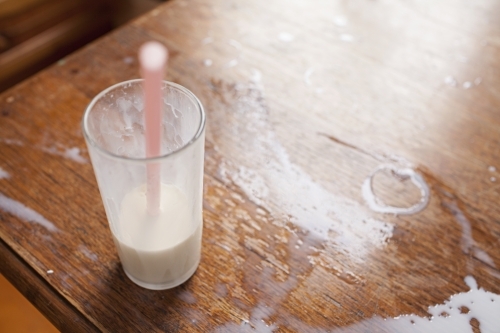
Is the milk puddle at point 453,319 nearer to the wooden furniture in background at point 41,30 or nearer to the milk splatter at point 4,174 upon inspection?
the milk splatter at point 4,174

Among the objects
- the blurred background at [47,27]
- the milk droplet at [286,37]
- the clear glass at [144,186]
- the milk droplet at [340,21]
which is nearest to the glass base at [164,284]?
the clear glass at [144,186]

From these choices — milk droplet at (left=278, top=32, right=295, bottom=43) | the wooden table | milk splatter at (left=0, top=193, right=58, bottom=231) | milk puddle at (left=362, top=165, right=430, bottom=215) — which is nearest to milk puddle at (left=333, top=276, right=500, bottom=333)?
the wooden table

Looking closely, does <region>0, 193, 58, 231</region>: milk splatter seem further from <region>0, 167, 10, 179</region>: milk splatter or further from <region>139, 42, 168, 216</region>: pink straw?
<region>139, 42, 168, 216</region>: pink straw

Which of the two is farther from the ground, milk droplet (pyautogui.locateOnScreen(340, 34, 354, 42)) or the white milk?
the white milk

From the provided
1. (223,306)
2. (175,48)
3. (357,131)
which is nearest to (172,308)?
(223,306)

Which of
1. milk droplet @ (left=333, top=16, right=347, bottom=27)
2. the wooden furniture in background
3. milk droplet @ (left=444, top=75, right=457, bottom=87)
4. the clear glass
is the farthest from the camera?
the wooden furniture in background

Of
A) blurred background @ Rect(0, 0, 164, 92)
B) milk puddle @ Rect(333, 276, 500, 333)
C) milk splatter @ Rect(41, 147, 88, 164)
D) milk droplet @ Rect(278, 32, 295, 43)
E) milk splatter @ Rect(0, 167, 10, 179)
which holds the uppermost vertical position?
milk droplet @ Rect(278, 32, 295, 43)

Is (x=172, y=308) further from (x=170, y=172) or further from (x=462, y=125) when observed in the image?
(x=462, y=125)
